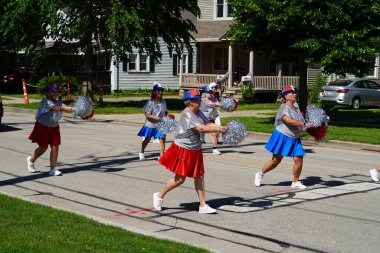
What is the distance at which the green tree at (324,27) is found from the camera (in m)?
20.8

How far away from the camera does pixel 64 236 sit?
7.00m

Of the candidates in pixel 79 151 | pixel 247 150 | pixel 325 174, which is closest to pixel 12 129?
pixel 79 151

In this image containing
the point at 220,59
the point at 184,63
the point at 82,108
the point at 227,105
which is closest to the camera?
the point at 82,108

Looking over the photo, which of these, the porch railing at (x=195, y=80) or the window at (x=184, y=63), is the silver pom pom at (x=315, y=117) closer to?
the porch railing at (x=195, y=80)

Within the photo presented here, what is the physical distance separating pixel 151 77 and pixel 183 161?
127 feet

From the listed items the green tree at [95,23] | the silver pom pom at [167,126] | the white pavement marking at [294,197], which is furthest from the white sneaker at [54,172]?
the green tree at [95,23]

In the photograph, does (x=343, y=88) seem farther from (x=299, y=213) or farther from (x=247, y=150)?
(x=299, y=213)

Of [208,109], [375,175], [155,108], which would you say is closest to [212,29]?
[208,109]

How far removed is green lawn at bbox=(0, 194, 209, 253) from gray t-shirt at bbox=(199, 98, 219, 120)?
6.76 metres

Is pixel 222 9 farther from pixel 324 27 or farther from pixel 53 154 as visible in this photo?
pixel 53 154

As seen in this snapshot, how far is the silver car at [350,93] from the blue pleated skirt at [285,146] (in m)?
20.2

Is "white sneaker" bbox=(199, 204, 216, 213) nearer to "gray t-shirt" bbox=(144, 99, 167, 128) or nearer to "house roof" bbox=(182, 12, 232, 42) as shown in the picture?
"gray t-shirt" bbox=(144, 99, 167, 128)

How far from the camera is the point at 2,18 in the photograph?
3052cm

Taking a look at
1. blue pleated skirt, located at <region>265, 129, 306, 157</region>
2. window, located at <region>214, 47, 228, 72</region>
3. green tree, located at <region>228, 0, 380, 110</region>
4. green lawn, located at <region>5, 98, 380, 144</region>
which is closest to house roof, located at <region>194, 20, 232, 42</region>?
window, located at <region>214, 47, 228, 72</region>
